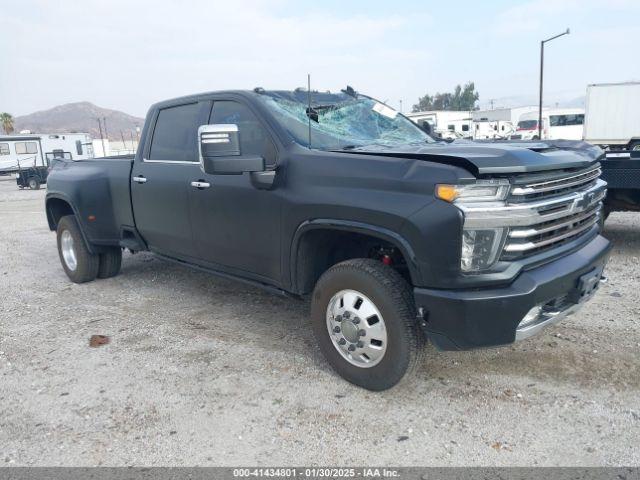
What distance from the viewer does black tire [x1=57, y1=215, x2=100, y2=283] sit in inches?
230

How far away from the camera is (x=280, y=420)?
118 inches

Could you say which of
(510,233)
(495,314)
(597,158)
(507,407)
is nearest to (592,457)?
(507,407)

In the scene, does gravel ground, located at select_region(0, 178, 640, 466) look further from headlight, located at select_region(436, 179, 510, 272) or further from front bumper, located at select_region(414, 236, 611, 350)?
headlight, located at select_region(436, 179, 510, 272)

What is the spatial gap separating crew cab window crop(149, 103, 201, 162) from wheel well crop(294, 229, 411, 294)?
4.84 ft

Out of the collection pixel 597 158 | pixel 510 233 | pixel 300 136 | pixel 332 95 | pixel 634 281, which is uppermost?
Result: pixel 332 95

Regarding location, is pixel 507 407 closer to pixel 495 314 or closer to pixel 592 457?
pixel 592 457

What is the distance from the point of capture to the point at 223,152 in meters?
3.30

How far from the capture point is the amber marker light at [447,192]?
2.60m

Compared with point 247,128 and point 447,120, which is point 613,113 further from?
point 447,120

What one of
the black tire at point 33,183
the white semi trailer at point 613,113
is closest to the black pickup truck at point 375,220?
the white semi trailer at point 613,113

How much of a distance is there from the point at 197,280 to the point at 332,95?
8.88 feet

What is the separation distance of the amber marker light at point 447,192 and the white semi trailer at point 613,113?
23.2 meters

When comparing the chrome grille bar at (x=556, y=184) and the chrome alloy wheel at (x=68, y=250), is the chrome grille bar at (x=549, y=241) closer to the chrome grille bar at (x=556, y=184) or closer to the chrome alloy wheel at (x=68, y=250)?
the chrome grille bar at (x=556, y=184)

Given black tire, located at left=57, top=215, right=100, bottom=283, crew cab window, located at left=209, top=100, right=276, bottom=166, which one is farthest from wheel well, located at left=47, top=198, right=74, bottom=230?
crew cab window, located at left=209, top=100, right=276, bottom=166
